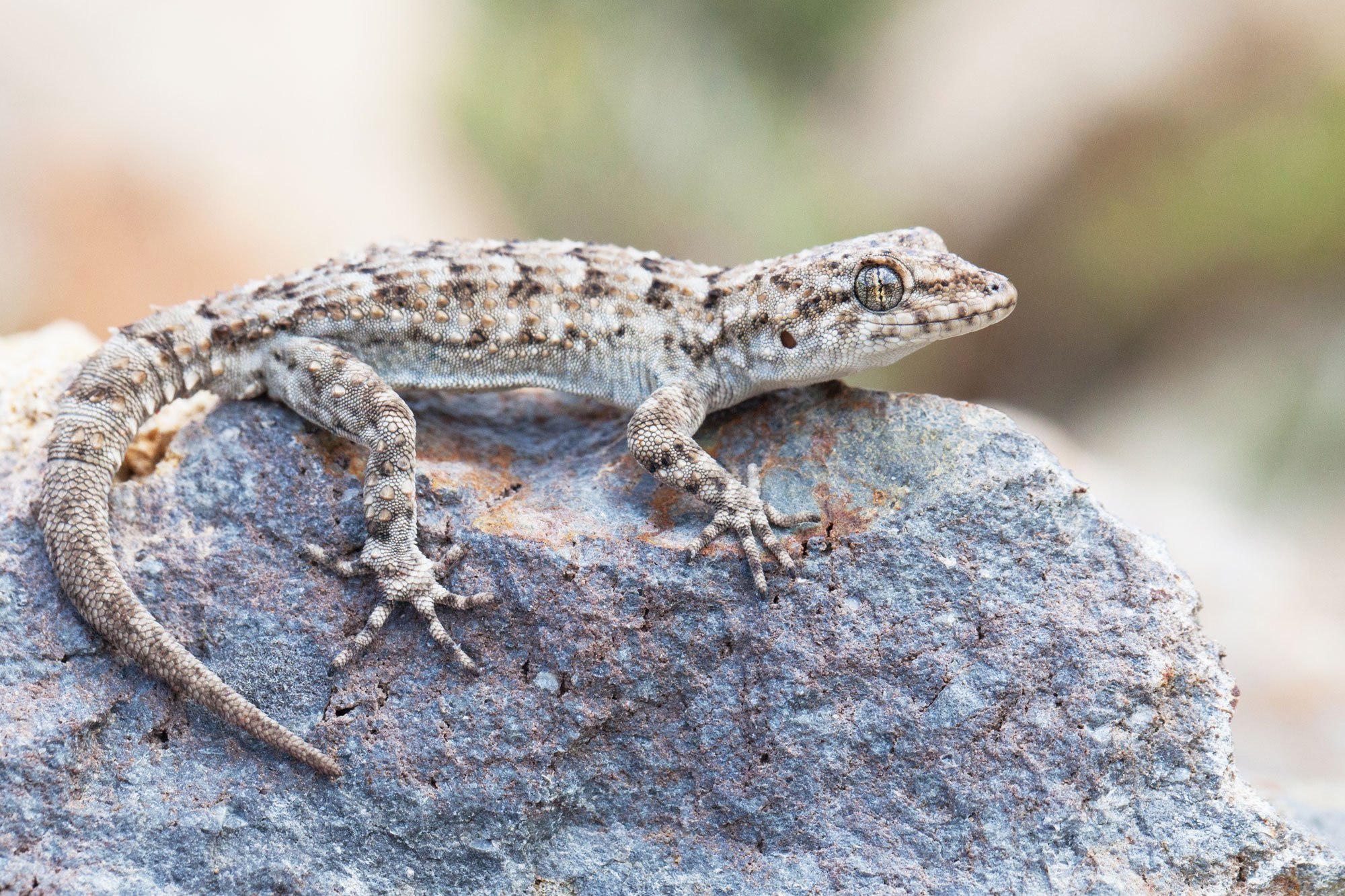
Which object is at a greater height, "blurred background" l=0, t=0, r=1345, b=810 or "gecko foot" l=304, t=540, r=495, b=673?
"blurred background" l=0, t=0, r=1345, b=810

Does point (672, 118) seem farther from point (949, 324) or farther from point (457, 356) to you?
point (949, 324)

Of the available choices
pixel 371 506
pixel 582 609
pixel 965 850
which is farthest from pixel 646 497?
pixel 965 850

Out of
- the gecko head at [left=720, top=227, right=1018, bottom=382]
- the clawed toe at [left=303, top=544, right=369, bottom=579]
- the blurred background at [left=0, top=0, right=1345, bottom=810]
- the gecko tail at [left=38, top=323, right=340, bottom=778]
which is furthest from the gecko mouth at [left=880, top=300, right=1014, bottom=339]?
the blurred background at [left=0, top=0, right=1345, bottom=810]

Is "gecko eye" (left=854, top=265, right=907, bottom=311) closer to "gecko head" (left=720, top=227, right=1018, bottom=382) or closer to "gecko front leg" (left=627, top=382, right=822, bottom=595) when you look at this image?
"gecko head" (left=720, top=227, right=1018, bottom=382)

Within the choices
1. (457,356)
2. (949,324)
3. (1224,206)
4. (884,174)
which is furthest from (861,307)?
(884,174)

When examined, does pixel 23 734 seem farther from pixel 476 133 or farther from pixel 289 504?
→ pixel 476 133

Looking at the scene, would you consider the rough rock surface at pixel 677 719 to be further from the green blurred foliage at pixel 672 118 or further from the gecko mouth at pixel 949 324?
the green blurred foliage at pixel 672 118
